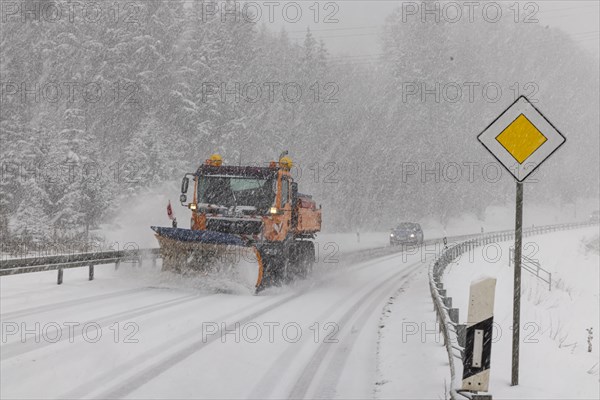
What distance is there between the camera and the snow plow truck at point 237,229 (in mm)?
13500

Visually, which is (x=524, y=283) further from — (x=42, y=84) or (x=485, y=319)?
(x=42, y=84)

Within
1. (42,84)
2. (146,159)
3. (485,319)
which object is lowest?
(485,319)

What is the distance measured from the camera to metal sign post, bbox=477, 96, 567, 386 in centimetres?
608

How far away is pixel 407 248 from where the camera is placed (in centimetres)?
3506

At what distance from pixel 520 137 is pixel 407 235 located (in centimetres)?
3025

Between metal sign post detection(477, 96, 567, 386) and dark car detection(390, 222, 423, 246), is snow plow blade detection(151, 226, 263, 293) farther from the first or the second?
dark car detection(390, 222, 423, 246)

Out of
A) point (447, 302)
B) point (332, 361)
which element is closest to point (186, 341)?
point (332, 361)

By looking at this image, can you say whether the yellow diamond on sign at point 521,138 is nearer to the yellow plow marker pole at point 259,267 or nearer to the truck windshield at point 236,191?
the yellow plow marker pole at point 259,267

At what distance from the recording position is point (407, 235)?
118 ft

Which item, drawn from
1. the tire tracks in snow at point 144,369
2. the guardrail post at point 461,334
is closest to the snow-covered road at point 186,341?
the tire tracks in snow at point 144,369

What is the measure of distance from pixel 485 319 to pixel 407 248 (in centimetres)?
3054

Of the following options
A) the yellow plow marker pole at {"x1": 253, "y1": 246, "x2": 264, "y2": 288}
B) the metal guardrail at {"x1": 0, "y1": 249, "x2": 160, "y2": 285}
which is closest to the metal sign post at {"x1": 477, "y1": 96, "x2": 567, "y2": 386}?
the yellow plow marker pole at {"x1": 253, "y1": 246, "x2": 264, "y2": 288}

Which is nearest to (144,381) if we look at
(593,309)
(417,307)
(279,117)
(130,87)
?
(417,307)

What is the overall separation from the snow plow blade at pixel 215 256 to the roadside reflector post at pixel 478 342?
855 centimetres
